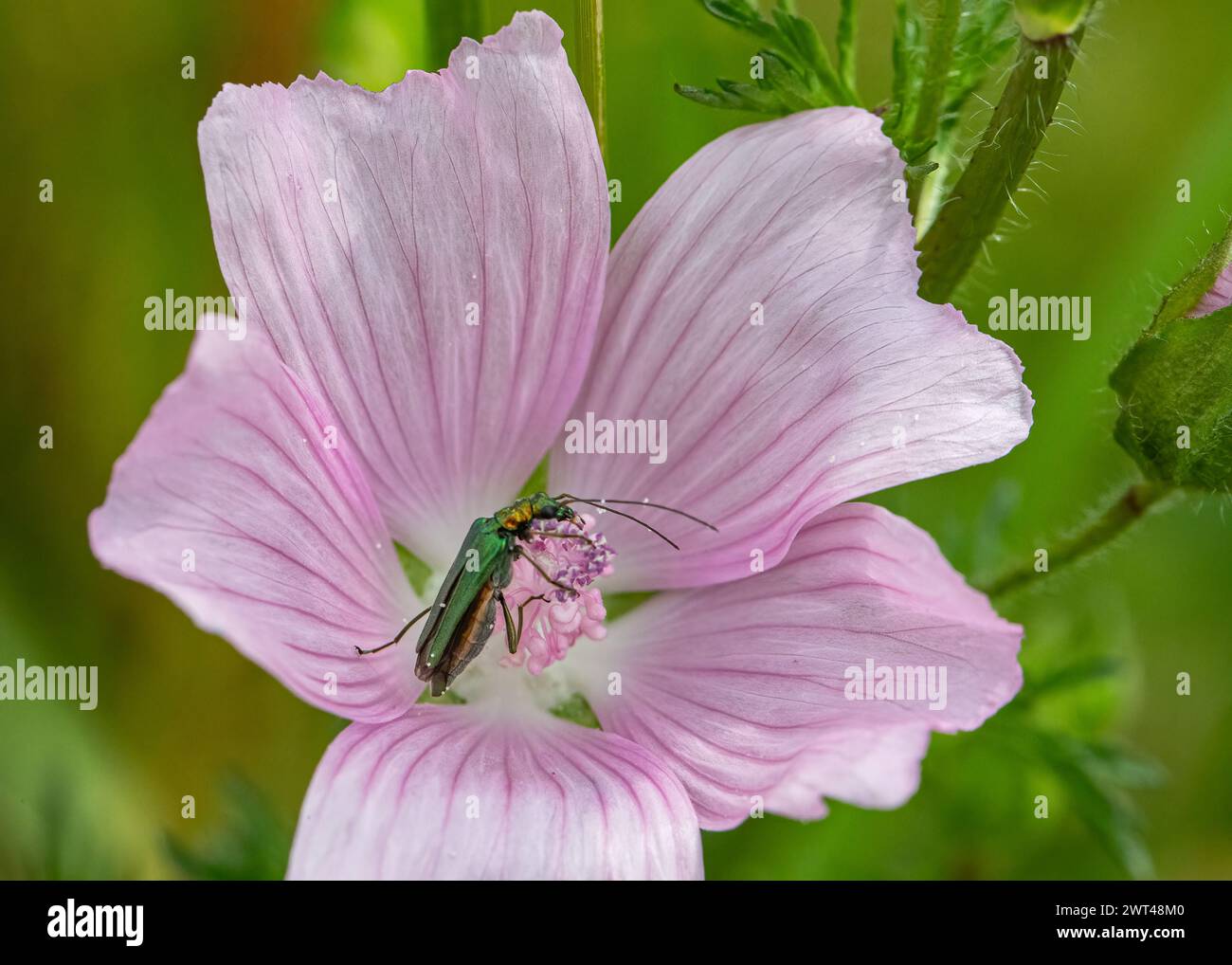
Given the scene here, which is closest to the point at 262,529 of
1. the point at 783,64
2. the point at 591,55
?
the point at 591,55

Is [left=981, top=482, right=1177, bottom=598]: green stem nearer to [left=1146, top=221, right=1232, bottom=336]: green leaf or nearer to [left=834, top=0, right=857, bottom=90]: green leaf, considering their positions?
[left=1146, top=221, right=1232, bottom=336]: green leaf

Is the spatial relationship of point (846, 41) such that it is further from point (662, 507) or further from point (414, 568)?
point (414, 568)

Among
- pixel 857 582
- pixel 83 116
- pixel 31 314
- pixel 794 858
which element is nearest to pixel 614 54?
pixel 83 116

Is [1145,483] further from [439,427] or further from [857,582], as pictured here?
[439,427]

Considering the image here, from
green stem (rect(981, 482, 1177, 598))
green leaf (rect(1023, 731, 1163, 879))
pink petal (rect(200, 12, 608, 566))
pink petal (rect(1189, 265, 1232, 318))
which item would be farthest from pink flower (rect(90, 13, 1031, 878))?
green leaf (rect(1023, 731, 1163, 879))

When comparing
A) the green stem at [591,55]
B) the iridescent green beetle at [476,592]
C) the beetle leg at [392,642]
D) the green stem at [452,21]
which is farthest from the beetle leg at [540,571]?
the green stem at [452,21]

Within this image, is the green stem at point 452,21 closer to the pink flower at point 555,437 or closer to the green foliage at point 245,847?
the pink flower at point 555,437
